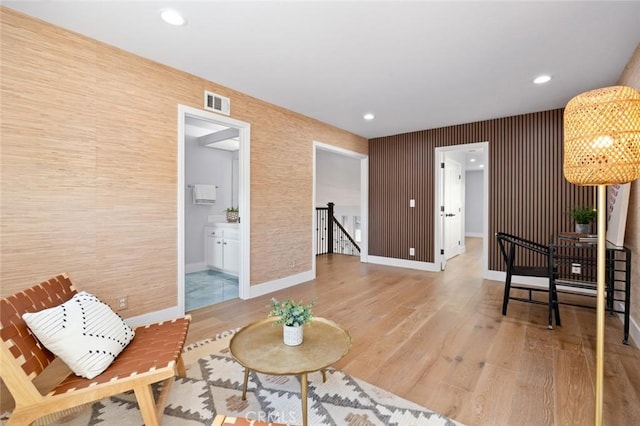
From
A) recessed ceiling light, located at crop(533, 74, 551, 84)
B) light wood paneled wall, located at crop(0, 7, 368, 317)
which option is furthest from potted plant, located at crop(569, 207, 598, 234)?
light wood paneled wall, located at crop(0, 7, 368, 317)

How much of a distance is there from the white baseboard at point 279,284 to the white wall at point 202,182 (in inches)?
85.3

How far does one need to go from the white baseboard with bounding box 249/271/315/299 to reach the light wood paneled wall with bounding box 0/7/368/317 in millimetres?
1026

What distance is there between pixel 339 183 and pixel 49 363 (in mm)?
7110

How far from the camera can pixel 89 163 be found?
2385 mm

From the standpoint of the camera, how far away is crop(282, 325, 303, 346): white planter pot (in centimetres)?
166

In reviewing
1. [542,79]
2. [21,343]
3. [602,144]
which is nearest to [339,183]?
[542,79]

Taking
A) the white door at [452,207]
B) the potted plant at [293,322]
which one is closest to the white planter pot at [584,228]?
the white door at [452,207]

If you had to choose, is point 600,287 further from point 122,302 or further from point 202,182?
point 202,182

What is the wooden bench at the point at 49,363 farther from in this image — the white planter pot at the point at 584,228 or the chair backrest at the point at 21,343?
the white planter pot at the point at 584,228

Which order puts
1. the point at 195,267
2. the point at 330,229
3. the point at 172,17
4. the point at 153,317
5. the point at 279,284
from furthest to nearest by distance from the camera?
the point at 330,229
the point at 195,267
the point at 279,284
the point at 153,317
the point at 172,17

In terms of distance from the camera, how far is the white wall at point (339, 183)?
7.82m

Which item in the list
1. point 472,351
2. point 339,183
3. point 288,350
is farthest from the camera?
point 339,183

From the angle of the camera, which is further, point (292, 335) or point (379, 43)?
point (379, 43)

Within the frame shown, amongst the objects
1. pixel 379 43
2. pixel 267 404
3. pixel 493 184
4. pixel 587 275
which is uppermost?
pixel 379 43
